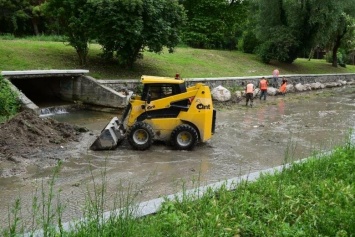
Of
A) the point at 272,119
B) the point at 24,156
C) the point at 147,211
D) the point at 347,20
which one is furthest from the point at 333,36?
the point at 147,211

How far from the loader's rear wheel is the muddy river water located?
20 cm

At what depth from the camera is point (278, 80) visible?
2944 centimetres

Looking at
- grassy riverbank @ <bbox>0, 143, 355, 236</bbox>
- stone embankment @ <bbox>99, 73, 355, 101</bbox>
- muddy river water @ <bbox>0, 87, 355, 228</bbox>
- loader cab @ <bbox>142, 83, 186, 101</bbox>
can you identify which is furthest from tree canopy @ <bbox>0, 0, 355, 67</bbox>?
grassy riverbank @ <bbox>0, 143, 355, 236</bbox>

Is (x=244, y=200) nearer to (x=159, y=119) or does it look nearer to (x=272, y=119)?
(x=159, y=119)

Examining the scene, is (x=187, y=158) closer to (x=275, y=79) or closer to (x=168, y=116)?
(x=168, y=116)

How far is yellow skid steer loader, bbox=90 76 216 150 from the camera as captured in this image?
425 inches

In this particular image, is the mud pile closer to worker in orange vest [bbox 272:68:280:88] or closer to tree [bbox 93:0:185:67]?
tree [bbox 93:0:185:67]

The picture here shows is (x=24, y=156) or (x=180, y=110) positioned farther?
(x=180, y=110)

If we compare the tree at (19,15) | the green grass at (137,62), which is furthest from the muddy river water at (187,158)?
the tree at (19,15)

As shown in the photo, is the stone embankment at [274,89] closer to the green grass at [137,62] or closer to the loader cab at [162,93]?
the green grass at [137,62]

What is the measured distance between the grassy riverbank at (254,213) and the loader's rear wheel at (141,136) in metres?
4.88

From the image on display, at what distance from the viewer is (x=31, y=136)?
35.5 ft

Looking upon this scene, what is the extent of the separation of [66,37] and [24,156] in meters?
13.5

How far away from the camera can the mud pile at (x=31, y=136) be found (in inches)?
387
